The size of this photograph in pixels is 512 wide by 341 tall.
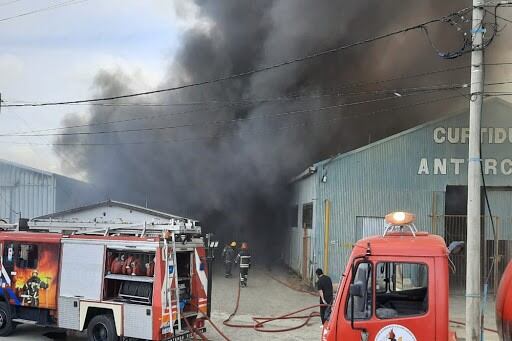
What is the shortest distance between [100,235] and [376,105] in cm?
1730

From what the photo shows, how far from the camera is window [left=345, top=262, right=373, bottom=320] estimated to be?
4.98 meters

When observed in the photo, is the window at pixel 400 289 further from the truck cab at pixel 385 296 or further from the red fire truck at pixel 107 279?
the red fire truck at pixel 107 279

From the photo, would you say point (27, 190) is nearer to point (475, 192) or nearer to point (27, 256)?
point (27, 256)

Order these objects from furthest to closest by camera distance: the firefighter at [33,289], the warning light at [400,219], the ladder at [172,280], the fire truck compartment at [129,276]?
the firefighter at [33,289] < the fire truck compartment at [129,276] < the ladder at [172,280] < the warning light at [400,219]

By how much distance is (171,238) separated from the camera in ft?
27.8

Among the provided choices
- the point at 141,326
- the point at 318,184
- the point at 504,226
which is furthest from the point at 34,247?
the point at 504,226

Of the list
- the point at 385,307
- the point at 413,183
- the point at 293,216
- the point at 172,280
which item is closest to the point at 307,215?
the point at 413,183

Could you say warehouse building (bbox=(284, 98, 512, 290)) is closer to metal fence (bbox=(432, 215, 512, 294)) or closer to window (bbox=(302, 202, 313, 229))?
metal fence (bbox=(432, 215, 512, 294))

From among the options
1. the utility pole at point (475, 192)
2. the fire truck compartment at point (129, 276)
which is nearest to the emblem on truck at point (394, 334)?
the utility pole at point (475, 192)

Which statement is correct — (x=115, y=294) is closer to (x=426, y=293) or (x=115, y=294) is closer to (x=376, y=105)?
(x=426, y=293)

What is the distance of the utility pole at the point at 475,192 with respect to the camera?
7609mm

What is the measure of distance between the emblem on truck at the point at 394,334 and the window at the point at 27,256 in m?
6.78

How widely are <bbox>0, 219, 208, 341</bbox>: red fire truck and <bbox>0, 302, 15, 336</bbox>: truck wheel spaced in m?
0.02

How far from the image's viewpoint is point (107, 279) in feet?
28.8
